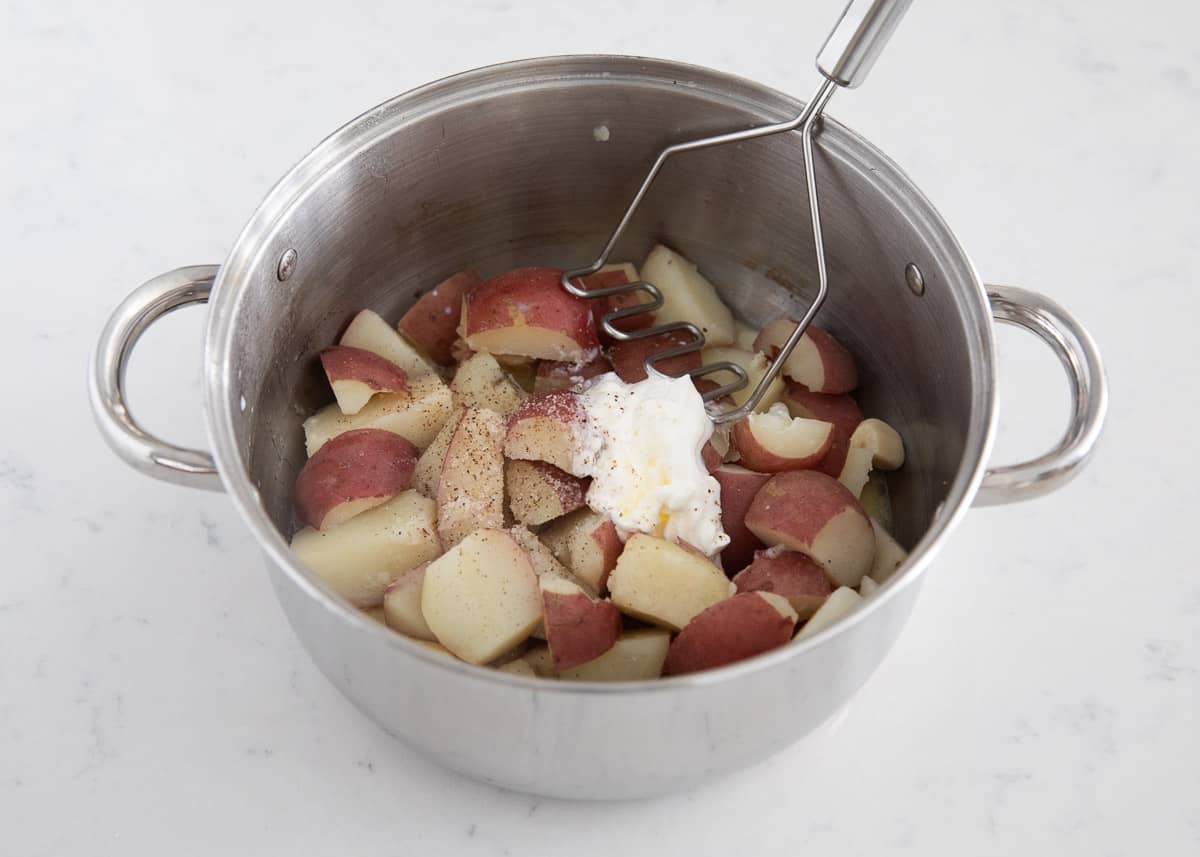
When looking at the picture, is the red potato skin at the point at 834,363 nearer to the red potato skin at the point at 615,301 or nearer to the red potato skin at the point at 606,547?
the red potato skin at the point at 615,301

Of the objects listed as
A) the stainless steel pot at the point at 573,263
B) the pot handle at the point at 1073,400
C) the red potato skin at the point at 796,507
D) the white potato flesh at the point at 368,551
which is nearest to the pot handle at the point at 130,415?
the stainless steel pot at the point at 573,263

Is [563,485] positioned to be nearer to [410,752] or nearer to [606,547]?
[606,547]

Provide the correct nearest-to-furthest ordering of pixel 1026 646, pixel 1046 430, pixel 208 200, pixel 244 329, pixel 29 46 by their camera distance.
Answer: pixel 244 329 → pixel 1026 646 → pixel 1046 430 → pixel 208 200 → pixel 29 46

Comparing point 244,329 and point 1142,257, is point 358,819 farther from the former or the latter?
point 1142,257

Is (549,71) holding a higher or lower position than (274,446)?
higher

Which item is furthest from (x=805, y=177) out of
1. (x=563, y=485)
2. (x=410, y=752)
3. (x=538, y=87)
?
(x=410, y=752)

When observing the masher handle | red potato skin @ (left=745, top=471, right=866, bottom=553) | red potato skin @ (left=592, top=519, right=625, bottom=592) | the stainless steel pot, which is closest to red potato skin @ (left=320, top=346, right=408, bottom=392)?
the stainless steel pot

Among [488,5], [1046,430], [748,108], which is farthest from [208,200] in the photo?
[1046,430]
